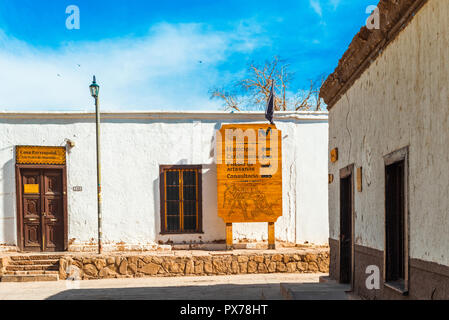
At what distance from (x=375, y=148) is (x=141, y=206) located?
7155mm

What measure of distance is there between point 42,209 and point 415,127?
31.3 feet

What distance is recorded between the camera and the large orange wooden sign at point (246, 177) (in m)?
10.5

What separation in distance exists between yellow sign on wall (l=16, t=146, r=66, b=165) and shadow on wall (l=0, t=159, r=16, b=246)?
1.16ft

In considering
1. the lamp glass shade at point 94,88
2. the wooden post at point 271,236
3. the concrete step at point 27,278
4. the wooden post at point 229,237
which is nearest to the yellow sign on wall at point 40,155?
the lamp glass shade at point 94,88

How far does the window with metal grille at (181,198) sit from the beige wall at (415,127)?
5.70 meters

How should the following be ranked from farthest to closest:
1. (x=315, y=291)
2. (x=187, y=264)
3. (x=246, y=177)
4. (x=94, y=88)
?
(x=246, y=177), (x=187, y=264), (x=94, y=88), (x=315, y=291)

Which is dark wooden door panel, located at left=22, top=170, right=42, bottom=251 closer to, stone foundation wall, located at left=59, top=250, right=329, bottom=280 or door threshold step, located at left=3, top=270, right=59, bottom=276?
door threshold step, located at left=3, top=270, right=59, bottom=276

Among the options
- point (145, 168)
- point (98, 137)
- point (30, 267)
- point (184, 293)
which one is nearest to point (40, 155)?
point (98, 137)

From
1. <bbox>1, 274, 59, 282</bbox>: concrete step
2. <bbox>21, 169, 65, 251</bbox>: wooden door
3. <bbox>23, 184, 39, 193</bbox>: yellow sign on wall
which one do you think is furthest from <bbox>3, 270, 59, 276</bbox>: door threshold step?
<bbox>23, 184, 39, 193</bbox>: yellow sign on wall

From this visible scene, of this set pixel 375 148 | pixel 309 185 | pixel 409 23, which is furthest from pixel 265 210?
pixel 409 23

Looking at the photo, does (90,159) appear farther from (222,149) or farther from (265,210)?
(265,210)

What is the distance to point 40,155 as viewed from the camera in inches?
421

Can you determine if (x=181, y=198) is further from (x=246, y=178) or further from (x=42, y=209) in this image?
(x=42, y=209)

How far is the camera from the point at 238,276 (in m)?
10.0
